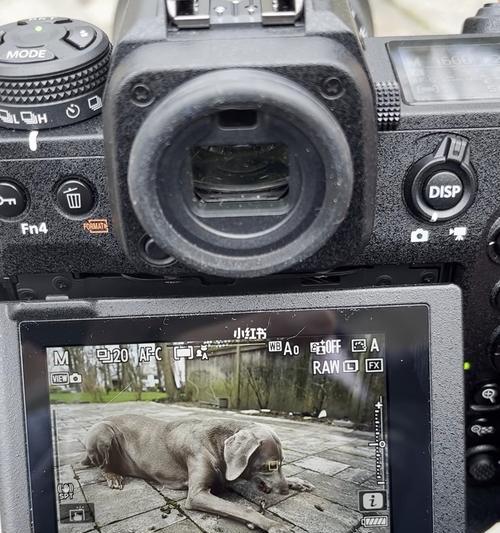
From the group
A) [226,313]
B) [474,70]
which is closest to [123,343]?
[226,313]

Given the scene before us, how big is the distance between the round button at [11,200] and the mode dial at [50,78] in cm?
4

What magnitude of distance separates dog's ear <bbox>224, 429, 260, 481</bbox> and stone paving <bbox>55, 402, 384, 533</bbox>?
0.01m

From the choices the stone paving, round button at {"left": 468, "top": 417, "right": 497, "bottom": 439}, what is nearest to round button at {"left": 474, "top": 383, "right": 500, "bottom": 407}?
round button at {"left": 468, "top": 417, "right": 497, "bottom": 439}

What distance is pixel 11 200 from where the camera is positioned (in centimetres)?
57

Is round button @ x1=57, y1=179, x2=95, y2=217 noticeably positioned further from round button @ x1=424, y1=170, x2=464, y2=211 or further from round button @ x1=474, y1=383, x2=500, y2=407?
round button @ x1=474, y1=383, x2=500, y2=407

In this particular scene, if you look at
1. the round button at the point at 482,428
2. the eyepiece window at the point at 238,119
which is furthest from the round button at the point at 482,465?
the eyepiece window at the point at 238,119

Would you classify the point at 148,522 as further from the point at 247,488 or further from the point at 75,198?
the point at 75,198

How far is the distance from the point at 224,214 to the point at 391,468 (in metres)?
0.22

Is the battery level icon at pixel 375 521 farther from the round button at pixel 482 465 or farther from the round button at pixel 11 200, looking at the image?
the round button at pixel 11 200

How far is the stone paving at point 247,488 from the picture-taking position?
0.60 meters

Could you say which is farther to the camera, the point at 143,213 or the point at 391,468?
the point at 391,468

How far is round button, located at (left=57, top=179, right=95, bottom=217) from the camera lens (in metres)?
0.56

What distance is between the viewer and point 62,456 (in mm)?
594

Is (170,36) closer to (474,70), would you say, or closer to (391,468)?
(474,70)
